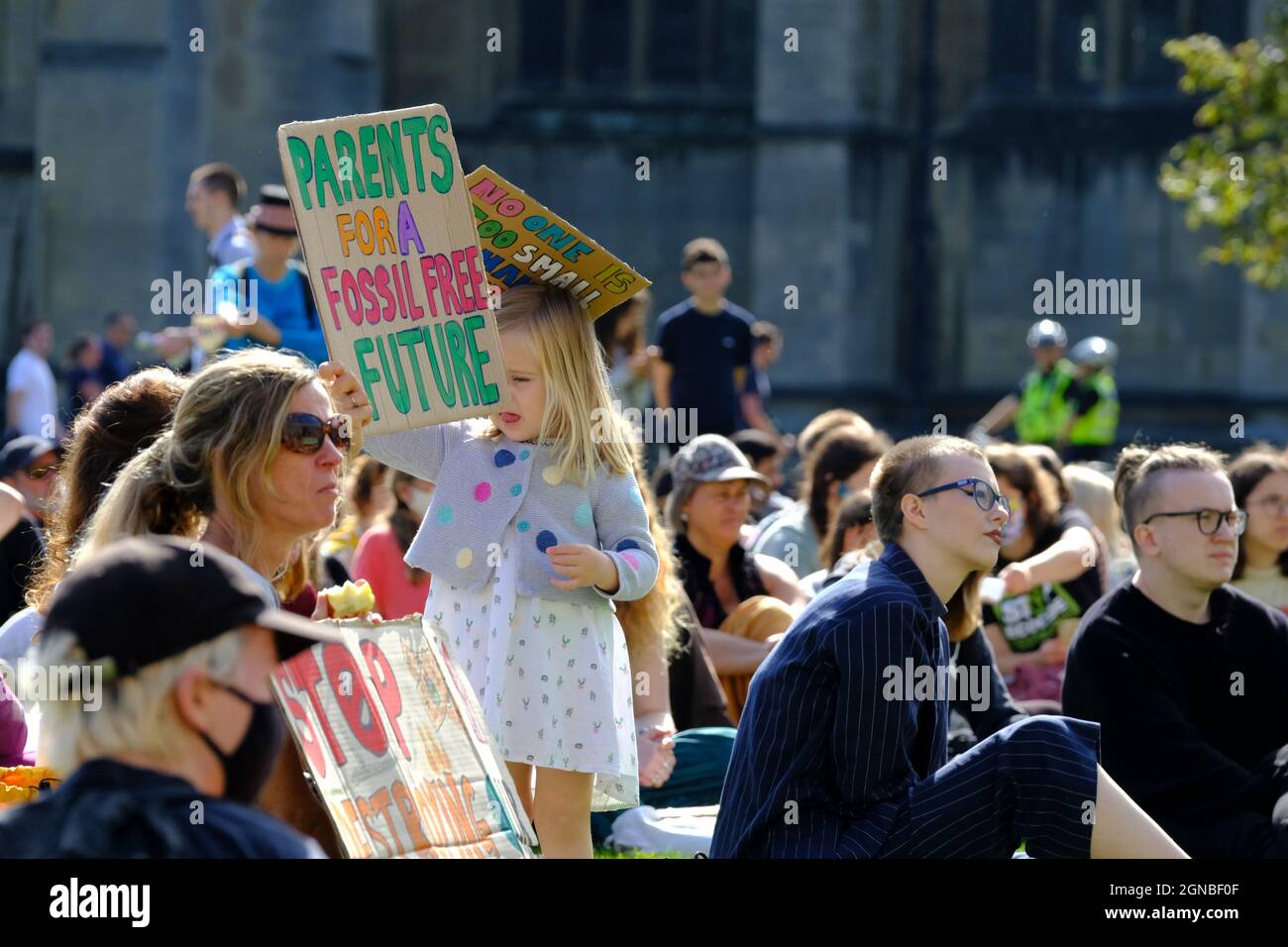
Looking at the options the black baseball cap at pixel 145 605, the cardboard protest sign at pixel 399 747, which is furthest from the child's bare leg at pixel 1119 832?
the black baseball cap at pixel 145 605

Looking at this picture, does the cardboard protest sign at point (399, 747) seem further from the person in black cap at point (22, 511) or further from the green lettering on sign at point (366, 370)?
the person in black cap at point (22, 511)

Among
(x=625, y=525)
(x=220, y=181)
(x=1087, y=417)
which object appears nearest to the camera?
(x=625, y=525)

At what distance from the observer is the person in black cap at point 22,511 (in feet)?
19.0

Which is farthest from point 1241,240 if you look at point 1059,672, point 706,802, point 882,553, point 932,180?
point 882,553

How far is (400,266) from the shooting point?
463 centimetres

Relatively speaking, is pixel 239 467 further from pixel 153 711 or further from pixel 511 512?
pixel 153 711

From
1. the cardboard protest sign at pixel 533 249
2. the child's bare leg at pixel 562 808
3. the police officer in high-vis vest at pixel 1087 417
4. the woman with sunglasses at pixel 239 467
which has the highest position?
the cardboard protest sign at pixel 533 249

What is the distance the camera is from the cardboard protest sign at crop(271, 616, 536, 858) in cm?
378

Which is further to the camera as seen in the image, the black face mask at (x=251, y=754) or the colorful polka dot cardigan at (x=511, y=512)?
the colorful polka dot cardigan at (x=511, y=512)

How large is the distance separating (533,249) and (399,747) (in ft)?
5.04

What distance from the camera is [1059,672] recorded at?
7688 millimetres

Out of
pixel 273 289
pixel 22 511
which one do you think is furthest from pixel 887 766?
pixel 273 289

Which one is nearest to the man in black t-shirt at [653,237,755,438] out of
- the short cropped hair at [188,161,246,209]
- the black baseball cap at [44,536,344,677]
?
the short cropped hair at [188,161,246,209]

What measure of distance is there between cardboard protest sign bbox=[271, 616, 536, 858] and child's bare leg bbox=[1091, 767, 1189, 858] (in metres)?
1.22
